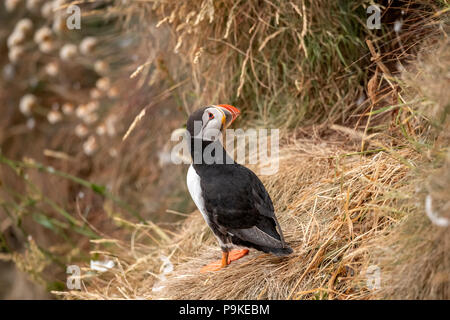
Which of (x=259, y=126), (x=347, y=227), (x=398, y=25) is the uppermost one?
Result: (x=398, y=25)

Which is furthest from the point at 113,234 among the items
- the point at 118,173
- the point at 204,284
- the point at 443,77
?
the point at 443,77

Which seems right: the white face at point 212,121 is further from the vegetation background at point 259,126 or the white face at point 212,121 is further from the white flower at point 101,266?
the white flower at point 101,266

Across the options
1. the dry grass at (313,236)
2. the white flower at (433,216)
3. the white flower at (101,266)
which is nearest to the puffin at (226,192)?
the dry grass at (313,236)

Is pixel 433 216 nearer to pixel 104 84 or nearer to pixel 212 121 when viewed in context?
pixel 212 121

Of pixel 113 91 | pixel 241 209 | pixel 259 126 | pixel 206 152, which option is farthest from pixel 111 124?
pixel 241 209

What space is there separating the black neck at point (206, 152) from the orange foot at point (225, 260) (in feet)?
1.10

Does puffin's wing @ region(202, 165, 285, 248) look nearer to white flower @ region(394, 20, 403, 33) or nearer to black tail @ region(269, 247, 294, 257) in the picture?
black tail @ region(269, 247, 294, 257)

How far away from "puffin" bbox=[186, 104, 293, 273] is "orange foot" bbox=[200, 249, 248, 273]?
123 millimetres

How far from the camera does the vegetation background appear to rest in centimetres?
128

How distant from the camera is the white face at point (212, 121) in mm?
1394

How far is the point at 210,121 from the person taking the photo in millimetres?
1396

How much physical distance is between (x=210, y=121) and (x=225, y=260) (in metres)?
0.50

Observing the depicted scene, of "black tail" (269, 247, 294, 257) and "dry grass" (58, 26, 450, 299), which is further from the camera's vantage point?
"black tail" (269, 247, 294, 257)

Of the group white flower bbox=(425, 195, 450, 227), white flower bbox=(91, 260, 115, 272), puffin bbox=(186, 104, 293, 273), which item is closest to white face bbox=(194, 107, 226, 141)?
puffin bbox=(186, 104, 293, 273)
